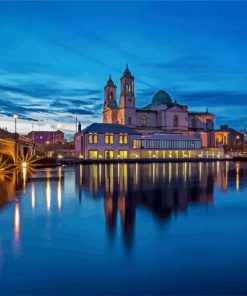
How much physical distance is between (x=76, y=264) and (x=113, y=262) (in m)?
0.85

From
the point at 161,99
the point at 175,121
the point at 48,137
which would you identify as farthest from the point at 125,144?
the point at 48,137

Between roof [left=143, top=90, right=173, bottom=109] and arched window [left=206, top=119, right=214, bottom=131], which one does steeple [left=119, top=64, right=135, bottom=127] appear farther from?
arched window [left=206, top=119, right=214, bottom=131]

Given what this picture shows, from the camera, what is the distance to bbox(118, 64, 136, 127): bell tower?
99.5 m

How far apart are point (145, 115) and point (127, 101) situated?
28.0 ft

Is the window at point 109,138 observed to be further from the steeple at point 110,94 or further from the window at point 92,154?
the steeple at point 110,94

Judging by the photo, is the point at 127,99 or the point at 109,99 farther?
the point at 109,99

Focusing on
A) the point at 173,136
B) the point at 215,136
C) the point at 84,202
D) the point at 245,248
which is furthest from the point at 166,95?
the point at 245,248

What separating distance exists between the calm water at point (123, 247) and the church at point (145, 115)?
274 ft

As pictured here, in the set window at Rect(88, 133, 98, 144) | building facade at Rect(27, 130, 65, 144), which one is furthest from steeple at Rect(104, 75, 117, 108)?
building facade at Rect(27, 130, 65, 144)

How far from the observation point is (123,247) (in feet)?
31.1

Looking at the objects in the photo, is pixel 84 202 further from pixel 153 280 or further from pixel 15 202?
pixel 153 280

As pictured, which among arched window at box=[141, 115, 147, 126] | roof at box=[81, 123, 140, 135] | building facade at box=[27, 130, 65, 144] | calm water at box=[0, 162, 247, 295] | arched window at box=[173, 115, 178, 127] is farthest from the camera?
building facade at box=[27, 130, 65, 144]

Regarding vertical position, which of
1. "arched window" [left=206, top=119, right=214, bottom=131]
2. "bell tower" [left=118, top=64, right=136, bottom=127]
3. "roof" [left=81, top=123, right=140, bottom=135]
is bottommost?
"roof" [left=81, top=123, right=140, bottom=135]

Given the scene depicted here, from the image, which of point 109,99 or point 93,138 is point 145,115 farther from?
point 93,138
